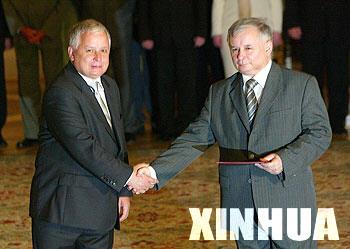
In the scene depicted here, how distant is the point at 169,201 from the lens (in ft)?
21.5

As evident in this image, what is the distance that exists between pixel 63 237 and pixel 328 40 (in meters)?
5.08

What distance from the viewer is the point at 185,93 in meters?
8.65

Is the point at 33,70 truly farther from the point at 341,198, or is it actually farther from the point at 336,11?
the point at 341,198

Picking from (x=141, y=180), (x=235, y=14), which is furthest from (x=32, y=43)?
(x=141, y=180)

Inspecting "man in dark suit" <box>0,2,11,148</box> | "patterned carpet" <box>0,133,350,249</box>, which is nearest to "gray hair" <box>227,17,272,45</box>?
"patterned carpet" <box>0,133,350,249</box>

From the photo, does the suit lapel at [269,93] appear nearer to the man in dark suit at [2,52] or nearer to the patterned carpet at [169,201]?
the patterned carpet at [169,201]

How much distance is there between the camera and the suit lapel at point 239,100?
388 centimetres

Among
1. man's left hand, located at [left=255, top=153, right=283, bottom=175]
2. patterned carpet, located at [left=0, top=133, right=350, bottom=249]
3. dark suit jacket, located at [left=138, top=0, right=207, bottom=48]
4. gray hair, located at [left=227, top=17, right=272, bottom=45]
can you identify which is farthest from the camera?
dark suit jacket, located at [left=138, top=0, right=207, bottom=48]

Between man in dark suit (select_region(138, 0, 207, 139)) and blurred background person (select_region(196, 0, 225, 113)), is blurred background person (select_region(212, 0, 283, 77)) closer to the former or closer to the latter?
man in dark suit (select_region(138, 0, 207, 139))

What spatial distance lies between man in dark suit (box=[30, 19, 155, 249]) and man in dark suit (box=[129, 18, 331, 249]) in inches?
16.3

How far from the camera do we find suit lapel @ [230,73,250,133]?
388 centimetres

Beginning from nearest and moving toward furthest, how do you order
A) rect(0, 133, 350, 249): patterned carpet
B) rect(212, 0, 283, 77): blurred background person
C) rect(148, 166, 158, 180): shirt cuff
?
1. rect(148, 166, 158, 180): shirt cuff
2. rect(0, 133, 350, 249): patterned carpet
3. rect(212, 0, 283, 77): blurred background person

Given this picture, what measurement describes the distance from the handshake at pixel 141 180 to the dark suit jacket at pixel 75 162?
0.23 feet

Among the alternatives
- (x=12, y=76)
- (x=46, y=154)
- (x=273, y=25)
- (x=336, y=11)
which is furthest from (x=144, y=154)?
(x=12, y=76)
